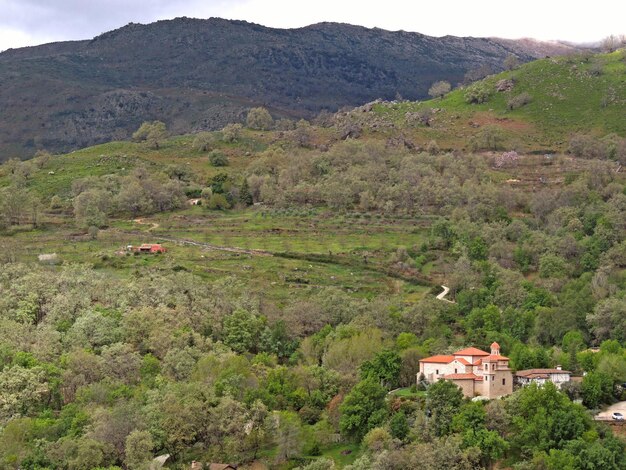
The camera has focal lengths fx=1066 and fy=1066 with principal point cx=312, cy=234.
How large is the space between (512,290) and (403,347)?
1818cm

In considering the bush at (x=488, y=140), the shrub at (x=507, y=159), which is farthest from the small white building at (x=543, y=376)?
the bush at (x=488, y=140)

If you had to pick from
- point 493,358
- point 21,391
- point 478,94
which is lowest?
point 21,391

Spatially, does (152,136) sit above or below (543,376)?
above

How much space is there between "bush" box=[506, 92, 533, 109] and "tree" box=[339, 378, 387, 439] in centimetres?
10598

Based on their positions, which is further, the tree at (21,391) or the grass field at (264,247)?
the grass field at (264,247)

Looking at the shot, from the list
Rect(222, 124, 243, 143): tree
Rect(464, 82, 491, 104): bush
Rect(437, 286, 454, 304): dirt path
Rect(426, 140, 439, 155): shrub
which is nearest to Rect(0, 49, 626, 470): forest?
Rect(426, 140, 439, 155): shrub

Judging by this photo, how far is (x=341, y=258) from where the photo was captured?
105 meters

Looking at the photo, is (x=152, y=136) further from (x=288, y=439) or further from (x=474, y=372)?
(x=288, y=439)

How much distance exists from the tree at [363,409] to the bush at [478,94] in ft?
361

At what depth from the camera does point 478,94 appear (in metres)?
168

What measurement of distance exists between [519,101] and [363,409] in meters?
109

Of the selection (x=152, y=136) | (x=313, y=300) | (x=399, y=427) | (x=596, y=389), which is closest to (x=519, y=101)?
(x=152, y=136)

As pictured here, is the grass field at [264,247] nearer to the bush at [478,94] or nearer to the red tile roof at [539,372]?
the red tile roof at [539,372]

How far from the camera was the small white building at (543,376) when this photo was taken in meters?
63.8
